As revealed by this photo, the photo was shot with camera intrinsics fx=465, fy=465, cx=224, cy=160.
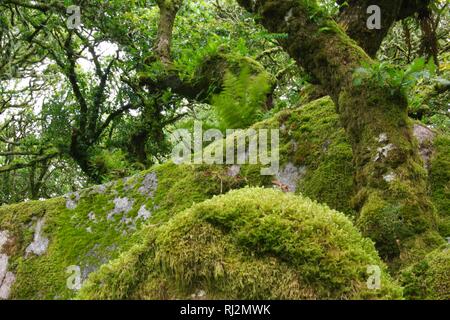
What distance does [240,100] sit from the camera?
522 cm

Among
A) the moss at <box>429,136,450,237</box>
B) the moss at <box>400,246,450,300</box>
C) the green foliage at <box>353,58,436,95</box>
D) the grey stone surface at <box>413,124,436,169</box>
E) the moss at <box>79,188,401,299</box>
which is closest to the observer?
the moss at <box>79,188,401,299</box>

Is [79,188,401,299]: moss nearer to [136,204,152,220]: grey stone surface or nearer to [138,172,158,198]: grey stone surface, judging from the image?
[136,204,152,220]: grey stone surface

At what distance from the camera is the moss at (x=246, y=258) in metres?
1.86

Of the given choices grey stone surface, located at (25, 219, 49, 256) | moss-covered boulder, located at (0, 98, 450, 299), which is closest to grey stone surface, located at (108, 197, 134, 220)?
moss-covered boulder, located at (0, 98, 450, 299)

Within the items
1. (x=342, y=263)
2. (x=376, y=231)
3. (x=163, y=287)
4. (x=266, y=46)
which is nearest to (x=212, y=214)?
(x=163, y=287)

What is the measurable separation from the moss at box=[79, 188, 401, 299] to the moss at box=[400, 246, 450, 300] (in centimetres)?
31

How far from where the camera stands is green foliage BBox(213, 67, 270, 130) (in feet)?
16.8

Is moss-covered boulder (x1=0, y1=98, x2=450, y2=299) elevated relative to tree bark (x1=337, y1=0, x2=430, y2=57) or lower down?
lower down

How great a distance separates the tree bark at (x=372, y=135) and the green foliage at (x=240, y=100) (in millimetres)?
1054

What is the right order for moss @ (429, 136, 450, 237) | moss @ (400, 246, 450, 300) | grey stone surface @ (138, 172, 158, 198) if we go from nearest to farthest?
moss @ (400, 246, 450, 300)
moss @ (429, 136, 450, 237)
grey stone surface @ (138, 172, 158, 198)

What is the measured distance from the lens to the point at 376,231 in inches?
114

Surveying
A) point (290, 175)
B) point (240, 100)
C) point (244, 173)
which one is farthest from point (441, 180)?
point (240, 100)

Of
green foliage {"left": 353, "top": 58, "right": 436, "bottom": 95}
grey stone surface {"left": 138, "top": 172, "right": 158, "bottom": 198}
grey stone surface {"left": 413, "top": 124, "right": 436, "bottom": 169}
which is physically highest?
green foliage {"left": 353, "top": 58, "right": 436, "bottom": 95}

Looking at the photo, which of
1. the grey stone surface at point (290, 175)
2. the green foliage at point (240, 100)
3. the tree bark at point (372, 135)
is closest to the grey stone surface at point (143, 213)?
the grey stone surface at point (290, 175)
